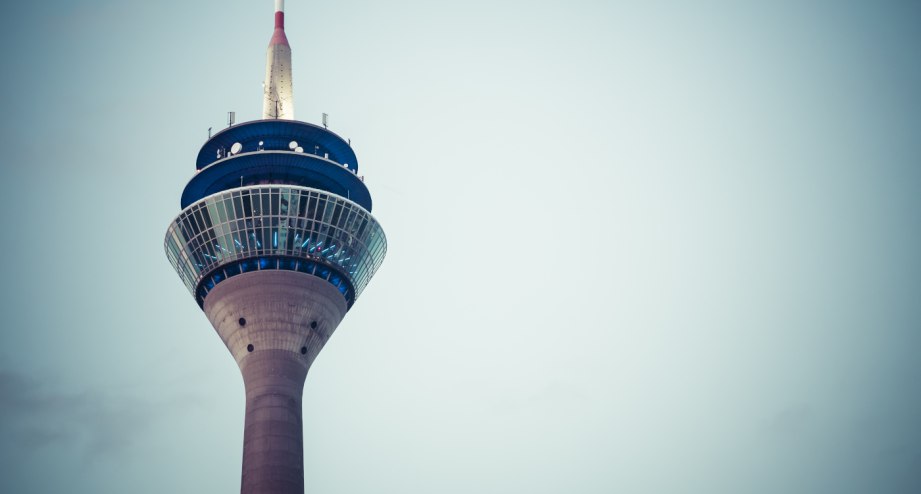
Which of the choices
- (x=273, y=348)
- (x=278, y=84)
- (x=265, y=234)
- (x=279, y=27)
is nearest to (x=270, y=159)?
(x=265, y=234)

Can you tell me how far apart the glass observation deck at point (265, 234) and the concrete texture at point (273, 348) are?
55.2 inches

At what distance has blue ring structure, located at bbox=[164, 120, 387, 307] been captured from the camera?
254ft

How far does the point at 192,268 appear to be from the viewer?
263 ft

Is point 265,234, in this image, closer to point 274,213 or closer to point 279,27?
point 274,213

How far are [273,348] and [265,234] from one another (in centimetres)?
1006

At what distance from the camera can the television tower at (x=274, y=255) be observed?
71.6m

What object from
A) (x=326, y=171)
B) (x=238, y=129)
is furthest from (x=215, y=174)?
(x=326, y=171)

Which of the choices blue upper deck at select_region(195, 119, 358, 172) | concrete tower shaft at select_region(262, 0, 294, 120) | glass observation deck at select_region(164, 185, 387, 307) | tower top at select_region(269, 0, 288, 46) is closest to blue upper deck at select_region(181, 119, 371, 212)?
blue upper deck at select_region(195, 119, 358, 172)

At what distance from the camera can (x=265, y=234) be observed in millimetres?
77312

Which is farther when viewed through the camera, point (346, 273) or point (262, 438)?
point (346, 273)

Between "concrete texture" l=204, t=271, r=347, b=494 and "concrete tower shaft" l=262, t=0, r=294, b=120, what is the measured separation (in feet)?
68.9

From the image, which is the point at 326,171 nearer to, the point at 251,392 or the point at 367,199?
the point at 367,199

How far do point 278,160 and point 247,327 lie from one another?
15423 mm

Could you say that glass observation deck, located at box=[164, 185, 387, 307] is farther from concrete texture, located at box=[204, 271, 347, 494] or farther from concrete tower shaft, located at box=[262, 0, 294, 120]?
concrete tower shaft, located at box=[262, 0, 294, 120]
